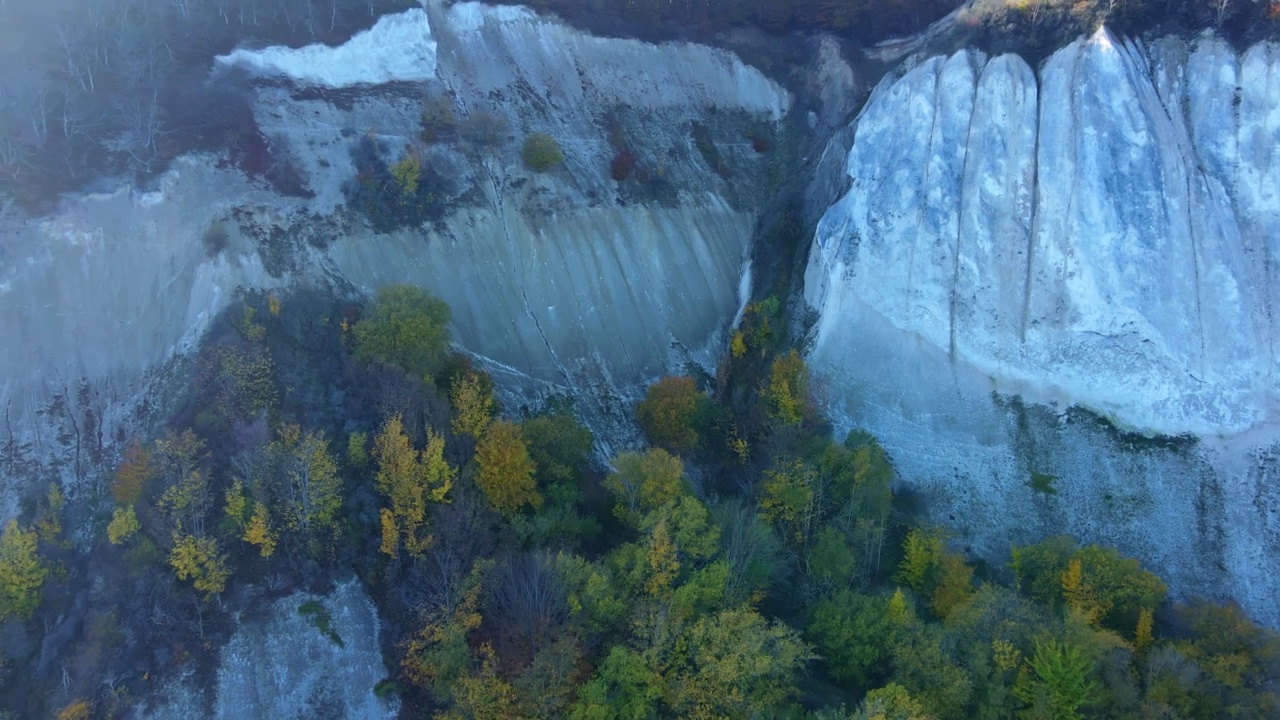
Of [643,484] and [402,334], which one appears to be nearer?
[643,484]

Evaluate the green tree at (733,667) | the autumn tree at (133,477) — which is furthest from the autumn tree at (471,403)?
the green tree at (733,667)

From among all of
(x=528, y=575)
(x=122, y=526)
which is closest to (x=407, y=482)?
(x=528, y=575)

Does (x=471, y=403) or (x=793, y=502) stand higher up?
(x=471, y=403)

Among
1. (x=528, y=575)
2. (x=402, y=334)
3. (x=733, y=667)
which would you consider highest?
(x=402, y=334)

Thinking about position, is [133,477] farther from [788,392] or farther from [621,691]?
[788,392]

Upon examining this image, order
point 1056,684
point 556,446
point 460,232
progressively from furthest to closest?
point 460,232, point 556,446, point 1056,684

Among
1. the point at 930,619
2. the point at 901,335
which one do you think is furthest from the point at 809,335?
the point at 930,619

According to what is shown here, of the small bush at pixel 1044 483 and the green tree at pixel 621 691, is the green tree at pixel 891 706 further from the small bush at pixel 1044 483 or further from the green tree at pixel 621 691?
the small bush at pixel 1044 483
